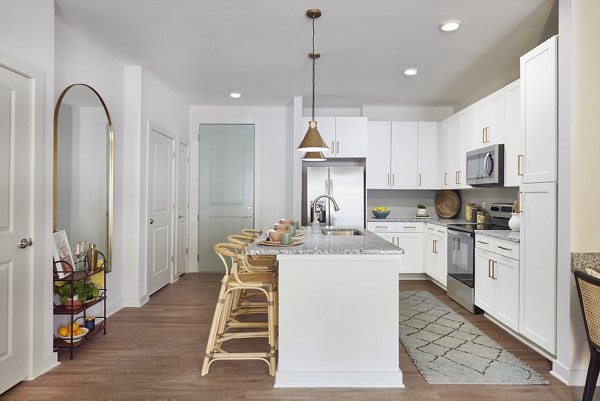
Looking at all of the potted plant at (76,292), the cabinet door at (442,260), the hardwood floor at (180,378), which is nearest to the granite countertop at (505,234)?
the hardwood floor at (180,378)

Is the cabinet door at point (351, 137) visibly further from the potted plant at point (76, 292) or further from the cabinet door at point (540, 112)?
the potted plant at point (76, 292)

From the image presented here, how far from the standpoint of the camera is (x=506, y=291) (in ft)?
10.8

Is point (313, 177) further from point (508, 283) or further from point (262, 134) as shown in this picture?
point (508, 283)

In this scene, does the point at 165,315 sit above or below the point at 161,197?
below

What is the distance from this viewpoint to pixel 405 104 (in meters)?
5.87

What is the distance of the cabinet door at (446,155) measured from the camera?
529 cm

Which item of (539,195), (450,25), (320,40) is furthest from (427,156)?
(539,195)

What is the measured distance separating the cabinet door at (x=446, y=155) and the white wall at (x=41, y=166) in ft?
14.9

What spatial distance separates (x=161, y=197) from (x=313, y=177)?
2005mm

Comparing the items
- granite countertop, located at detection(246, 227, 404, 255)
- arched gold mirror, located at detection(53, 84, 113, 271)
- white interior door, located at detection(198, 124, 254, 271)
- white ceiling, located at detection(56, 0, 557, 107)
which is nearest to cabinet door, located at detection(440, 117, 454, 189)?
white ceiling, located at detection(56, 0, 557, 107)

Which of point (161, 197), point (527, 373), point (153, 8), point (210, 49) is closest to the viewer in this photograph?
point (527, 373)

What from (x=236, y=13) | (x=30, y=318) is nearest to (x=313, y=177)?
(x=236, y=13)

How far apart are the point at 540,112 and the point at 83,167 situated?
3.64 metres

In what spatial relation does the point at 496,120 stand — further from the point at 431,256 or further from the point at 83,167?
the point at 83,167
